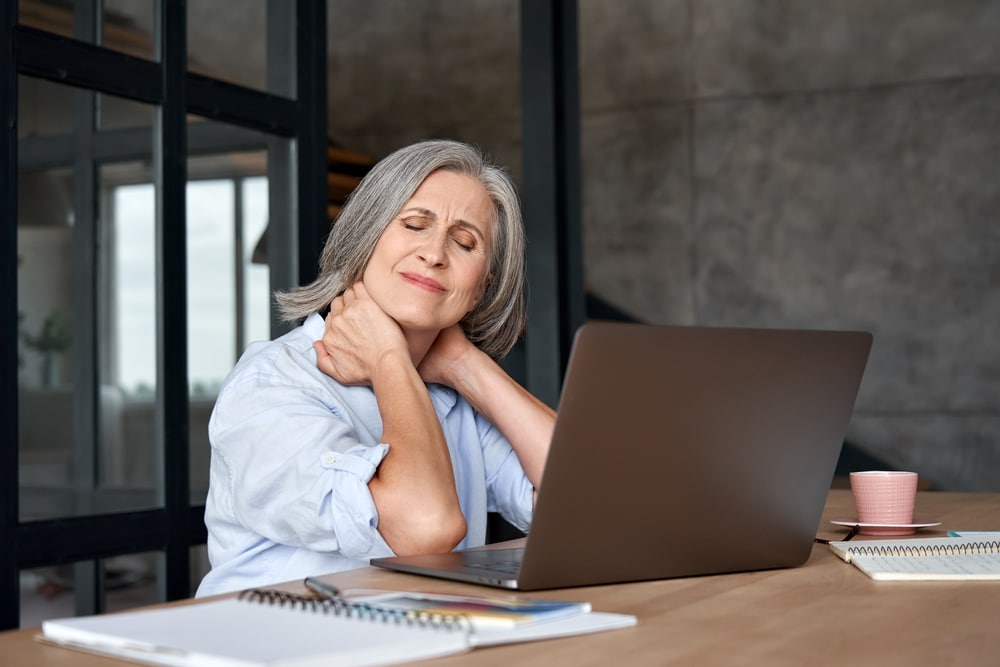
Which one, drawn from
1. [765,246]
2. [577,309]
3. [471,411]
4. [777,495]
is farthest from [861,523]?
[765,246]

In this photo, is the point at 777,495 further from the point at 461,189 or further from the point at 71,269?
the point at 71,269

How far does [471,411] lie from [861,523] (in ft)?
2.31

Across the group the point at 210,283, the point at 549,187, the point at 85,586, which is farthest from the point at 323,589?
the point at 549,187

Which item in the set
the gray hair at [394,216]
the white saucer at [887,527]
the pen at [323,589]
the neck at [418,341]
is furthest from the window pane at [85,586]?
the white saucer at [887,527]

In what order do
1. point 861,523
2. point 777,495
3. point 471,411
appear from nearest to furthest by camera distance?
1. point 777,495
2. point 861,523
3. point 471,411

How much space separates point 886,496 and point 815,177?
4263mm

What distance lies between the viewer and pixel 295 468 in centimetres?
147

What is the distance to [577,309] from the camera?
3.82 metres

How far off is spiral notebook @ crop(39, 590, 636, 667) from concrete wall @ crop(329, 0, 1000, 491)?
4.95 metres

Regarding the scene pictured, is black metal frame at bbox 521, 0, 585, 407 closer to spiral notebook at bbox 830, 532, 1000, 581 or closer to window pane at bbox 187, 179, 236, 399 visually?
window pane at bbox 187, 179, 236, 399

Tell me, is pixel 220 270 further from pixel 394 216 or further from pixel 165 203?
pixel 394 216

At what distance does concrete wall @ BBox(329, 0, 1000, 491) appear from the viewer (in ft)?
18.0

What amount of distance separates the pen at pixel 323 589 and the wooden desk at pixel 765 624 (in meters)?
0.06

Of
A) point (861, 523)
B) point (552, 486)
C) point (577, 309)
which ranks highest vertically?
point (577, 309)
